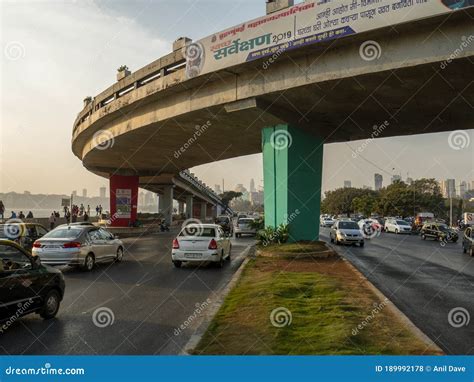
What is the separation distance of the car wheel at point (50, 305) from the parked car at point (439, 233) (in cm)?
3127

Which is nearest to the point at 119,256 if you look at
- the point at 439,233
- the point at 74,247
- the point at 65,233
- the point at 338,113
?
the point at 65,233

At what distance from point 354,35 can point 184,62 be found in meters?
7.72

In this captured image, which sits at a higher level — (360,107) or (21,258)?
(360,107)

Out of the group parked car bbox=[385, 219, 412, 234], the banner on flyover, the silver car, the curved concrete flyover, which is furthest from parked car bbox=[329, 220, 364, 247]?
parked car bbox=[385, 219, 412, 234]

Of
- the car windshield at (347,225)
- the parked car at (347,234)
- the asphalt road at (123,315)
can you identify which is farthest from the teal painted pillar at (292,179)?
the car windshield at (347,225)

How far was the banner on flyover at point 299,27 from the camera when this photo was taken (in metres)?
11.2

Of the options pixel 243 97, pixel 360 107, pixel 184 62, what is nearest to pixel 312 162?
pixel 360 107

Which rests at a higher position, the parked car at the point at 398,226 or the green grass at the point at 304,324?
the green grass at the point at 304,324

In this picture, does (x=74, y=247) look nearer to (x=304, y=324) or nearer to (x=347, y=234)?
(x=304, y=324)

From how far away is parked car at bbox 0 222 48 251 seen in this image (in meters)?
19.5

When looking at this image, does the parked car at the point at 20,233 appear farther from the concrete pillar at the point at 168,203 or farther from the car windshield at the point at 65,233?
the concrete pillar at the point at 168,203

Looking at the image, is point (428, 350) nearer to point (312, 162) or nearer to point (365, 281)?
point (365, 281)

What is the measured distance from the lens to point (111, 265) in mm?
16016

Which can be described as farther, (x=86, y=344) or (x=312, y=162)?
(x=312, y=162)
